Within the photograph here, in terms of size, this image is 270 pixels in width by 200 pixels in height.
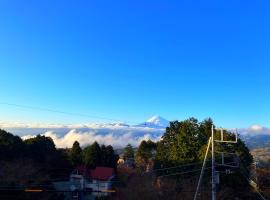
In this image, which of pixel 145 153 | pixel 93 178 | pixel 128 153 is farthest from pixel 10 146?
pixel 128 153

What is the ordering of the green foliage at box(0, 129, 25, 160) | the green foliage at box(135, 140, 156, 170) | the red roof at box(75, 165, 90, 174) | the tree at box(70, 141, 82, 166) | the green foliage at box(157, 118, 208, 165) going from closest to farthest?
the green foliage at box(157, 118, 208, 165) → the green foliage at box(0, 129, 25, 160) → the red roof at box(75, 165, 90, 174) → the tree at box(70, 141, 82, 166) → the green foliage at box(135, 140, 156, 170)

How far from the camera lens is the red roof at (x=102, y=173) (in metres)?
43.5

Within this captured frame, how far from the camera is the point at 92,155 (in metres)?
46.0

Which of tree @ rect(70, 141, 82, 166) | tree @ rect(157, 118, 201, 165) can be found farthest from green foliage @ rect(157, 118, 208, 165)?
tree @ rect(70, 141, 82, 166)

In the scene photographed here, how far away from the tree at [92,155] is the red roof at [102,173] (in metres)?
1.18

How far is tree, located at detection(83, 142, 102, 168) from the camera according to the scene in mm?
45684

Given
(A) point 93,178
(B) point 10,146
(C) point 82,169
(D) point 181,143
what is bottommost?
(A) point 93,178

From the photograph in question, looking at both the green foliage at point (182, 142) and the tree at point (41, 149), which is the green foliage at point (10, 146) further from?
the green foliage at point (182, 142)

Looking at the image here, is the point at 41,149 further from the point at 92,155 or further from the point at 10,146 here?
the point at 92,155

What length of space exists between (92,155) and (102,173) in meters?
2.96

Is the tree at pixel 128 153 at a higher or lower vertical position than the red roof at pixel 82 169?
higher

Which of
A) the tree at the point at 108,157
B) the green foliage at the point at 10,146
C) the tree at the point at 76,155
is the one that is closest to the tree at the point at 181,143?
the tree at the point at 108,157

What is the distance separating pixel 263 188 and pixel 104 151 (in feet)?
62.9

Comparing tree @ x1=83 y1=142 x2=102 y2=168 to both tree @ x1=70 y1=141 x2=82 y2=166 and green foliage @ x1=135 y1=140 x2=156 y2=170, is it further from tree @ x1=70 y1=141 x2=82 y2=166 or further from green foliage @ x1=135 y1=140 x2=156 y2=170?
green foliage @ x1=135 y1=140 x2=156 y2=170
